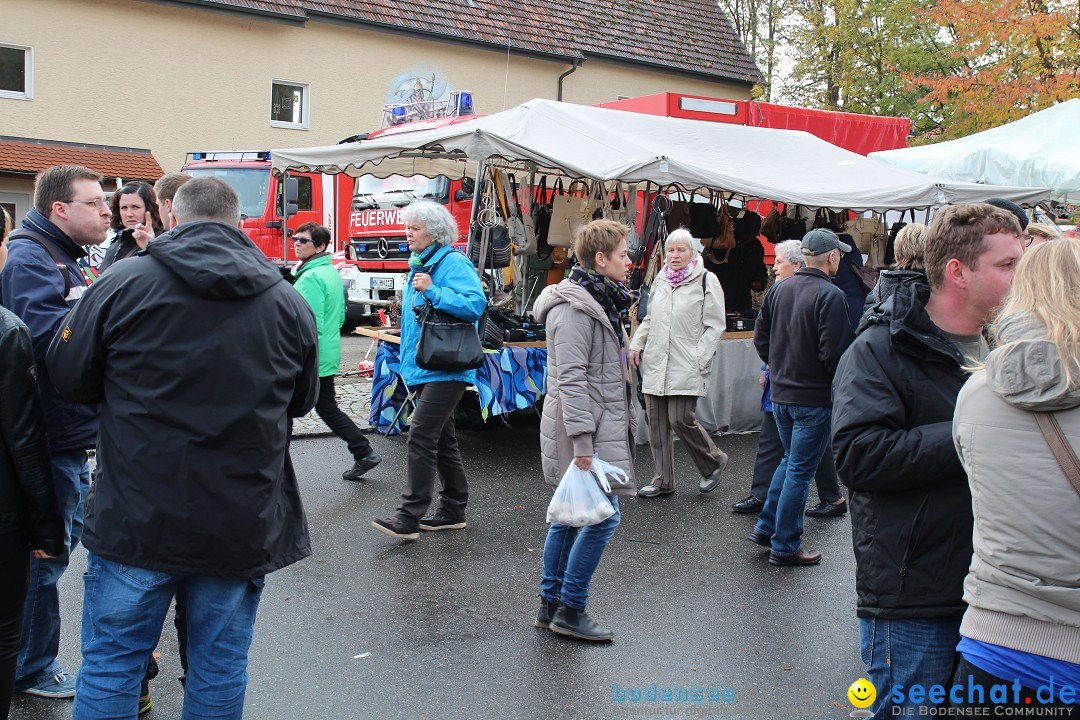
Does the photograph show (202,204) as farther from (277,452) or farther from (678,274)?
(678,274)

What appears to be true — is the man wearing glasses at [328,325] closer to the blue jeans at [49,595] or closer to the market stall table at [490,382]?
the market stall table at [490,382]

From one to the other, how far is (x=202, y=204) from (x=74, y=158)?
15.9 meters

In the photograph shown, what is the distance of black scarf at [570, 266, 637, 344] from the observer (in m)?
4.11

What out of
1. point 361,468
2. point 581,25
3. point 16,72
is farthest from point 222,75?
point 361,468

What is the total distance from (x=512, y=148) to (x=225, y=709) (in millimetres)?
5450

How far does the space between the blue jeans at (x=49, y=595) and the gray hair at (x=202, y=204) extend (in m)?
1.13

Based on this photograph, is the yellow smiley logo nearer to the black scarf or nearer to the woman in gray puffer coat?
the woman in gray puffer coat

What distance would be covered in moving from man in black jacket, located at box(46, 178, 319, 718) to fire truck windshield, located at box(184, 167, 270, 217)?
12327 millimetres

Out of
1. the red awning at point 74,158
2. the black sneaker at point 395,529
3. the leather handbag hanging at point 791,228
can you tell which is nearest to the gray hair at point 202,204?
the black sneaker at point 395,529

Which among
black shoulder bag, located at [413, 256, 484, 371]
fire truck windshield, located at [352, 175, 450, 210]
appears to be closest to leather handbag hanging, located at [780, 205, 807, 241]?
fire truck windshield, located at [352, 175, 450, 210]

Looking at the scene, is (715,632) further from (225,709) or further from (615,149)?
(615,149)

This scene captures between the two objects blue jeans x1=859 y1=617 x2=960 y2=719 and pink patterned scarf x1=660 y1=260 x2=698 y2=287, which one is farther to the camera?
pink patterned scarf x1=660 y1=260 x2=698 y2=287

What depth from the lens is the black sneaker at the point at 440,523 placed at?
5.67 meters

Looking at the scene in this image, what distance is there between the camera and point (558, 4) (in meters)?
21.9
